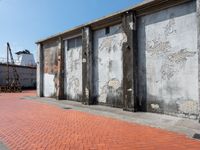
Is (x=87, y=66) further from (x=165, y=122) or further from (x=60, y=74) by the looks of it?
(x=165, y=122)

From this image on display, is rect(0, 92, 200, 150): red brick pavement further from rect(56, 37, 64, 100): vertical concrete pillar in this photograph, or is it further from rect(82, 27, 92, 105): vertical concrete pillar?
rect(56, 37, 64, 100): vertical concrete pillar

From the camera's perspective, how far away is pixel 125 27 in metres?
11.1

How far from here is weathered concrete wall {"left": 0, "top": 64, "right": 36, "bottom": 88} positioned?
31.9m


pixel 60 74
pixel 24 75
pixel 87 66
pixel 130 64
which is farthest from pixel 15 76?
pixel 130 64

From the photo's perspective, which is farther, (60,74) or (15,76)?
(15,76)

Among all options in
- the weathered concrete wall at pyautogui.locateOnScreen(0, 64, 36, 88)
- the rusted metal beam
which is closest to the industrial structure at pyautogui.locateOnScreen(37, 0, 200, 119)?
the rusted metal beam

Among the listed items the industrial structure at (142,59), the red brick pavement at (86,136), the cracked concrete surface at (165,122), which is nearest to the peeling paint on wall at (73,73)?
the industrial structure at (142,59)

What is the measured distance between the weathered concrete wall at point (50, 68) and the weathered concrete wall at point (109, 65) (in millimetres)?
4898

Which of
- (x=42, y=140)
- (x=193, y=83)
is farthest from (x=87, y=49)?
(x=42, y=140)

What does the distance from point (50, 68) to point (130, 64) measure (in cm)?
903

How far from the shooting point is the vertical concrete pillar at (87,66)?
13.3 meters

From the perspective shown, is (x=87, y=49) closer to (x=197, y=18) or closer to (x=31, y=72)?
(x=197, y=18)

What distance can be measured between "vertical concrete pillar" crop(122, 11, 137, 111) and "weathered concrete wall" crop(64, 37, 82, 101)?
446cm

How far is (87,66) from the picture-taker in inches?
530
